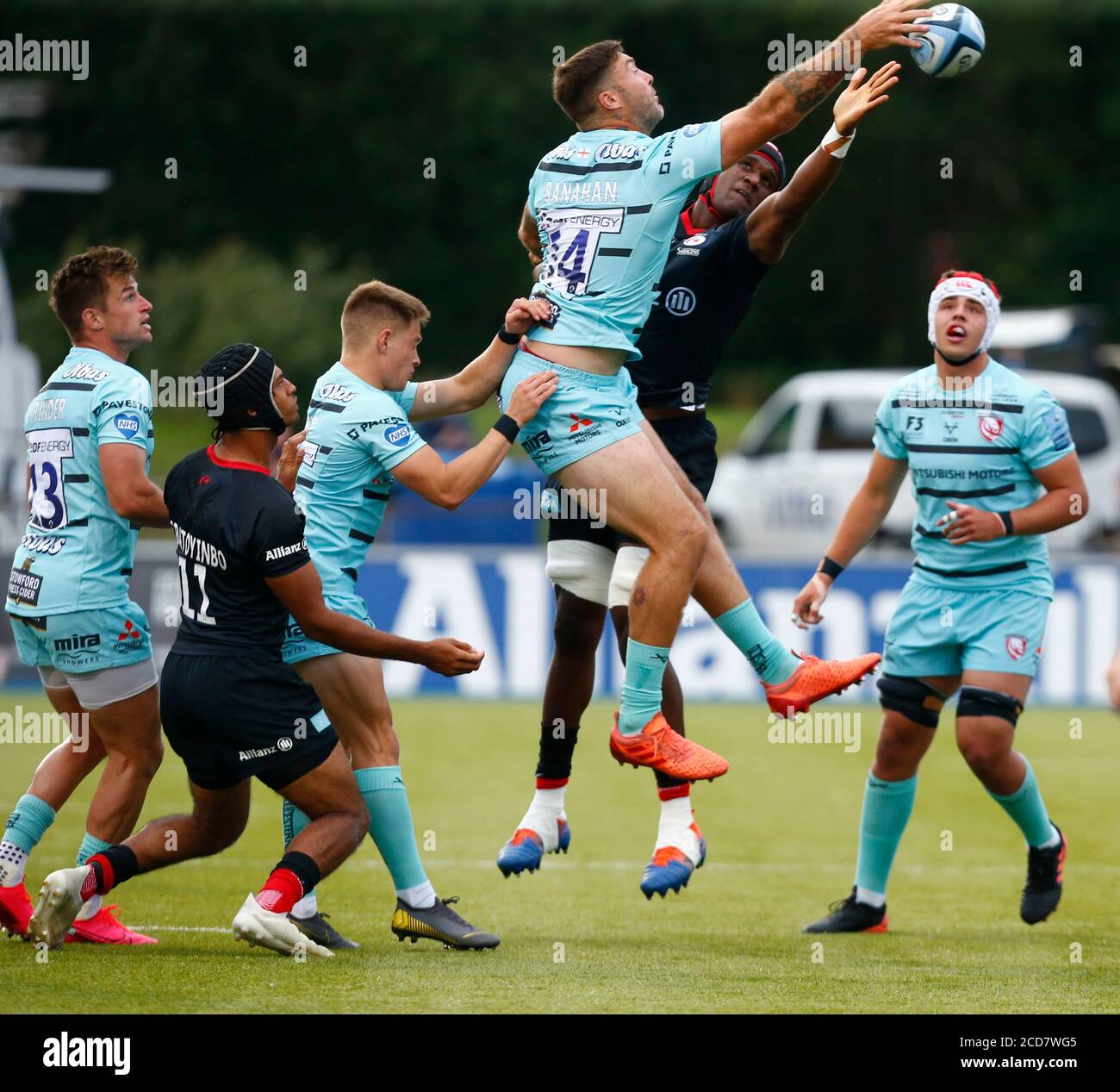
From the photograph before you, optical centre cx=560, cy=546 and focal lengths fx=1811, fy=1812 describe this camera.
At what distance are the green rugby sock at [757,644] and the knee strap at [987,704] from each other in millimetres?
798

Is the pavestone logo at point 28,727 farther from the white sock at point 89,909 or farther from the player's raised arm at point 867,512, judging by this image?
the player's raised arm at point 867,512

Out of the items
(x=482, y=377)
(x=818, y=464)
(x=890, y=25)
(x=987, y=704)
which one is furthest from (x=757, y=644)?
(x=818, y=464)

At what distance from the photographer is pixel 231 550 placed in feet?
20.2

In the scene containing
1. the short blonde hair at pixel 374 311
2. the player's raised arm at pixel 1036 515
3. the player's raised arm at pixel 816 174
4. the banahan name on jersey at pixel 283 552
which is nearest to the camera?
the banahan name on jersey at pixel 283 552

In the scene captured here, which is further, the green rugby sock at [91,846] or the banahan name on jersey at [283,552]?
the green rugby sock at [91,846]

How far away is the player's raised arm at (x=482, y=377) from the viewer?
683 cm

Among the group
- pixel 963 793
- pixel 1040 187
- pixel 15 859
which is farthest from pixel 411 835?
pixel 1040 187

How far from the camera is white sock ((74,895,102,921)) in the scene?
6848 mm

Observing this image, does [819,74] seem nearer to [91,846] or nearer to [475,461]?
[475,461]

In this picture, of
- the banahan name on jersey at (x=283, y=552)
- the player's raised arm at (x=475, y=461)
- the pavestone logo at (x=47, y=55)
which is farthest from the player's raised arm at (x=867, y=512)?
the pavestone logo at (x=47, y=55)

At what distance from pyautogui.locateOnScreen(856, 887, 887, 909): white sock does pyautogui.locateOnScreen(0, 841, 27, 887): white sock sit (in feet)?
11.5

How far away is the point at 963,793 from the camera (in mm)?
12930

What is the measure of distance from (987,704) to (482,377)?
2.45m

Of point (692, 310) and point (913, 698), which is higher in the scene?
point (692, 310)
